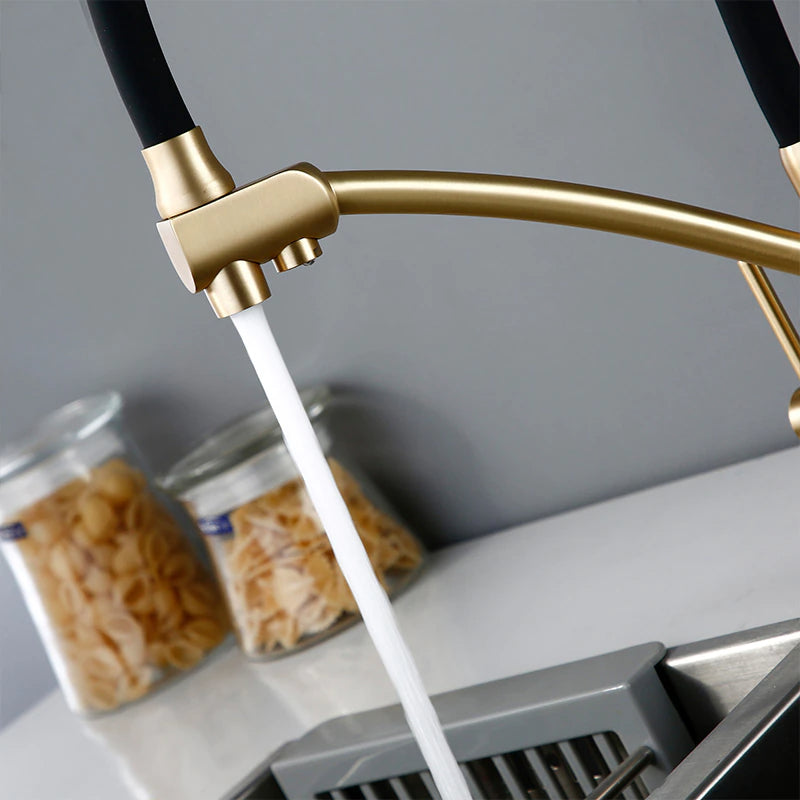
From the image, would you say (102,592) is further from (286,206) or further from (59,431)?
(286,206)

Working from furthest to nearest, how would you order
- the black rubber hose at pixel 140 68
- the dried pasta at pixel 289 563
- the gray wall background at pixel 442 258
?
the dried pasta at pixel 289 563 < the gray wall background at pixel 442 258 < the black rubber hose at pixel 140 68

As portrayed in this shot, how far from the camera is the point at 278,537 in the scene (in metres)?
0.79

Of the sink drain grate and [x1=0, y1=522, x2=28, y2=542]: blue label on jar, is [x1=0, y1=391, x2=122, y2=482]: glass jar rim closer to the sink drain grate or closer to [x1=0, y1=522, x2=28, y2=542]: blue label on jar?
[x1=0, y1=522, x2=28, y2=542]: blue label on jar

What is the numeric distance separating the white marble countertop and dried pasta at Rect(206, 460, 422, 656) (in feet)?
0.08

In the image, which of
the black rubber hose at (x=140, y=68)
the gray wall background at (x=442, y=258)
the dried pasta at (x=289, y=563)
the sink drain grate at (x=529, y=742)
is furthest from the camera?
the dried pasta at (x=289, y=563)

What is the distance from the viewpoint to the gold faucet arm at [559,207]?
0.38 meters

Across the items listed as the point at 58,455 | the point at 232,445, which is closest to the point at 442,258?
the point at 232,445

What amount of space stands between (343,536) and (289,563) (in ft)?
1.26

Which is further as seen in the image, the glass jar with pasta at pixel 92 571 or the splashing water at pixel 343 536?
the glass jar with pasta at pixel 92 571

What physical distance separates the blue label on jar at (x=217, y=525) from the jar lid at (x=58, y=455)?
12 centimetres

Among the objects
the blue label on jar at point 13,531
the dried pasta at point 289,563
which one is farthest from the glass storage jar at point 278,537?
the blue label on jar at point 13,531

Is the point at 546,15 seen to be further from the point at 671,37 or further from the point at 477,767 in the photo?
the point at 477,767

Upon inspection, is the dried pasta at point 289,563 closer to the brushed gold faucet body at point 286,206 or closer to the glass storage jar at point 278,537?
the glass storage jar at point 278,537

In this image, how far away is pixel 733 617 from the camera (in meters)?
0.58
